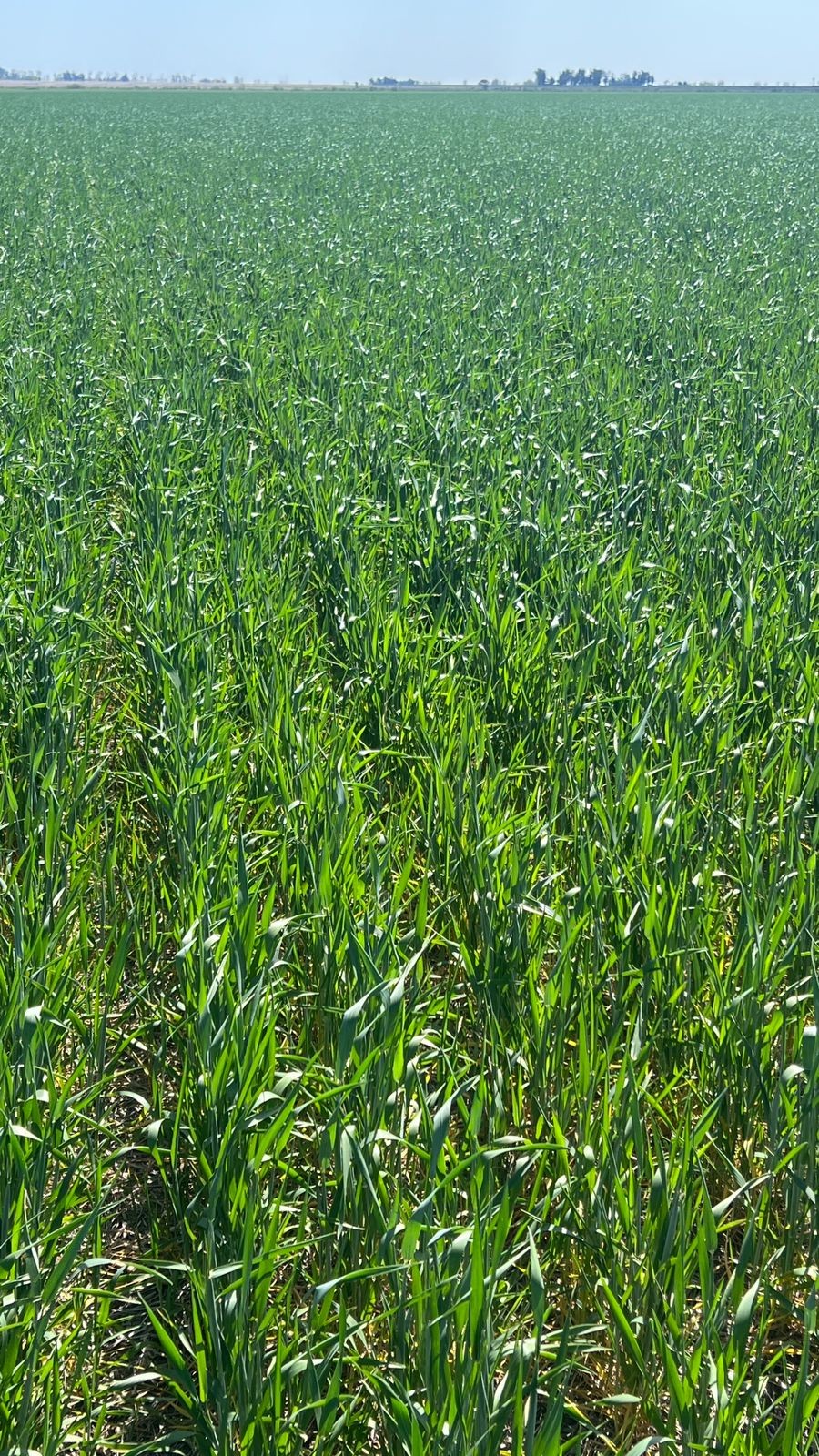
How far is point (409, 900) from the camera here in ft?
9.23

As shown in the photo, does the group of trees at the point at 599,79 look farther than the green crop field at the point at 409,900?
Yes

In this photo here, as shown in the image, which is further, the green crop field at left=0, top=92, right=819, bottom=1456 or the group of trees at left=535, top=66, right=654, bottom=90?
the group of trees at left=535, top=66, right=654, bottom=90

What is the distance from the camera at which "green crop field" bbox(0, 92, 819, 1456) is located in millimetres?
1805

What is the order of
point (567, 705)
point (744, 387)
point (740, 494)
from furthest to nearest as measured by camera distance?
point (744, 387) < point (740, 494) < point (567, 705)

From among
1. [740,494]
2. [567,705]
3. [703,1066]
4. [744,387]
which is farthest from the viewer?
[744,387]

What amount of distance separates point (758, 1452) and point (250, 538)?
4003 millimetres

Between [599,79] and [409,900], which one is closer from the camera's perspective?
[409,900]

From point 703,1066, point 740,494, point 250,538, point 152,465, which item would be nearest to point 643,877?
point 703,1066

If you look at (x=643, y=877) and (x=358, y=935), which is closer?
(x=358, y=935)

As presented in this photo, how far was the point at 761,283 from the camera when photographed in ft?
38.4

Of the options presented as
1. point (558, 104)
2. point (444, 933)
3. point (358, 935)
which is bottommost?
point (444, 933)

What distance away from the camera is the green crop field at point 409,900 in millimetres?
1805

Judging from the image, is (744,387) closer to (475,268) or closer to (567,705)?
(567,705)

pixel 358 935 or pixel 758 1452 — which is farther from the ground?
pixel 358 935
